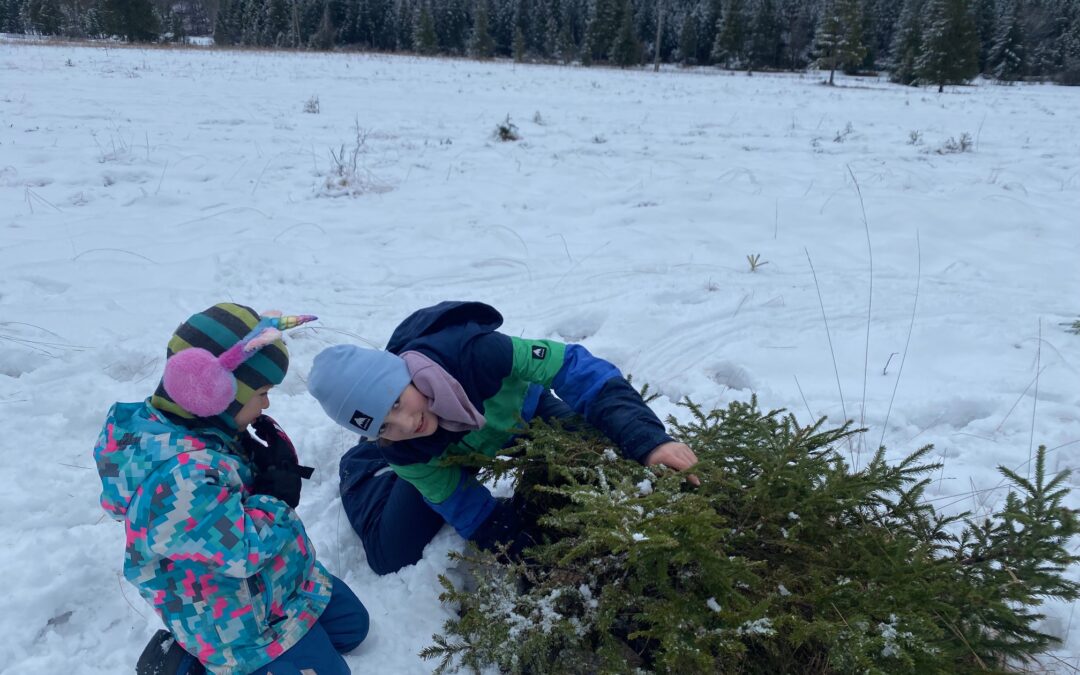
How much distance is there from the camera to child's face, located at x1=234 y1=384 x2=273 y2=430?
2057 mm

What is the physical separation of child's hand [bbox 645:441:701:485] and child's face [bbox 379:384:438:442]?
33.5 inches

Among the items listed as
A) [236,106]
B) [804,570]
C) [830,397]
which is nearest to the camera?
[804,570]

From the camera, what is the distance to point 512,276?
5.65m

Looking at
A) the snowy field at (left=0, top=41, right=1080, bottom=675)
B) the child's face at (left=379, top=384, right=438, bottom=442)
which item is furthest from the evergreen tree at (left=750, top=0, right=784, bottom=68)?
the child's face at (left=379, top=384, right=438, bottom=442)

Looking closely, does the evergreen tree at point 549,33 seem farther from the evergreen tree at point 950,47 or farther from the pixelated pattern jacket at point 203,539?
the pixelated pattern jacket at point 203,539

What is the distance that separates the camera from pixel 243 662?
2.06 meters

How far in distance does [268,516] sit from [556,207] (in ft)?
19.1

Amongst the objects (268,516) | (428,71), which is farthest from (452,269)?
(428,71)

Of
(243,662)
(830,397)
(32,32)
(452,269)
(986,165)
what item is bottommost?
(243,662)

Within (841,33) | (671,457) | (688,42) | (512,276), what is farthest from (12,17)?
(671,457)

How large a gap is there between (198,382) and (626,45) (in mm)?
51026

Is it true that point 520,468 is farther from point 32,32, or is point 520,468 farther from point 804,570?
point 32,32

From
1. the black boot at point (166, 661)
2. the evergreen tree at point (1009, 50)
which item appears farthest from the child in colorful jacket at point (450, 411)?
the evergreen tree at point (1009, 50)

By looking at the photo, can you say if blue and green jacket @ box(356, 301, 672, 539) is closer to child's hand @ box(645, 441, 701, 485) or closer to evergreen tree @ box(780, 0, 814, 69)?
child's hand @ box(645, 441, 701, 485)
